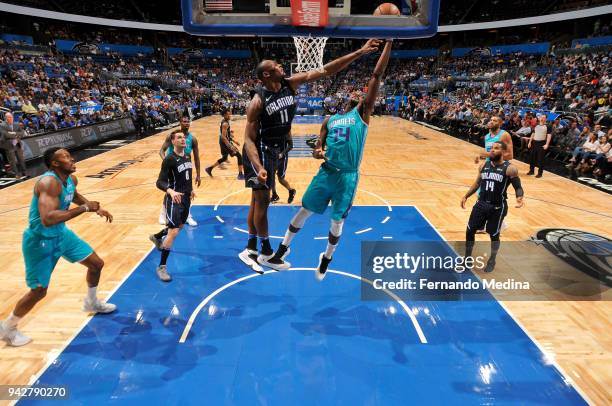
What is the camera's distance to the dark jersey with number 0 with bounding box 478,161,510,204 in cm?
550

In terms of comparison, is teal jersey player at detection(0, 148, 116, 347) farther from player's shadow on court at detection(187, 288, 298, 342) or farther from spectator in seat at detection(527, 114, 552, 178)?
spectator in seat at detection(527, 114, 552, 178)

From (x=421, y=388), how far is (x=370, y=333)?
2.96ft

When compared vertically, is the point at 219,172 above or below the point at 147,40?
below

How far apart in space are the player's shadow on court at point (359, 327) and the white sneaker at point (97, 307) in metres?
2.11

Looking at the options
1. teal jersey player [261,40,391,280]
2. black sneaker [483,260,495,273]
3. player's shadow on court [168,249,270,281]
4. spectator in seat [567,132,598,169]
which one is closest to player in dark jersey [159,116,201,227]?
player's shadow on court [168,249,270,281]

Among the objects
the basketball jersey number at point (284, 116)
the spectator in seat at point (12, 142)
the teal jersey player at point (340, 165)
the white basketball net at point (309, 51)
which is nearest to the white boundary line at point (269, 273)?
the teal jersey player at point (340, 165)

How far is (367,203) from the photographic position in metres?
9.29

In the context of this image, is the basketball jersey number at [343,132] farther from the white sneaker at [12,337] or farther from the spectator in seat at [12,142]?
the spectator in seat at [12,142]

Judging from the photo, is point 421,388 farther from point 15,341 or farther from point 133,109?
point 133,109

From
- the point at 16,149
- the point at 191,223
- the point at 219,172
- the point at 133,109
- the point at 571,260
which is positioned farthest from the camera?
the point at 133,109

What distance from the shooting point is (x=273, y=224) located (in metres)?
7.83

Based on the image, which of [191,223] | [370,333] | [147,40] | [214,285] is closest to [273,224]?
[191,223]

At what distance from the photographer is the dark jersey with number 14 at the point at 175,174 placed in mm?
5504

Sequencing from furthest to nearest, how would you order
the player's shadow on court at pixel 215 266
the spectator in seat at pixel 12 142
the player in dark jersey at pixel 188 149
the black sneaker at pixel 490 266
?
the spectator in seat at pixel 12 142
the player in dark jersey at pixel 188 149
the black sneaker at pixel 490 266
the player's shadow on court at pixel 215 266
